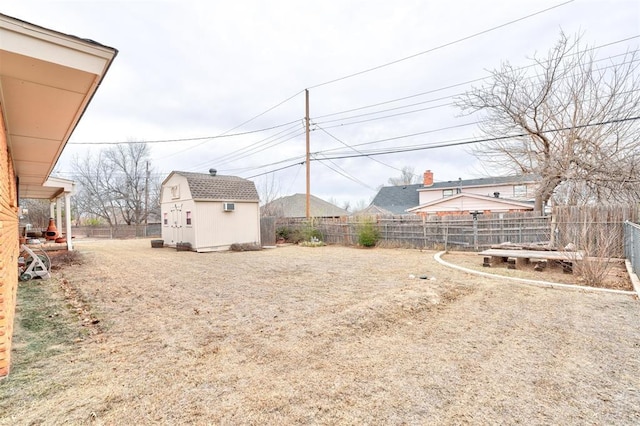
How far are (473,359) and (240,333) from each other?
8.26 ft

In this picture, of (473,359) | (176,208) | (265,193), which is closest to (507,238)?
(473,359)

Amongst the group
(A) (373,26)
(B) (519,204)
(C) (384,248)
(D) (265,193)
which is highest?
(A) (373,26)

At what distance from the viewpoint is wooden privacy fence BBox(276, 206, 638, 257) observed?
27.0ft

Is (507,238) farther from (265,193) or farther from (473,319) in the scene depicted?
(265,193)

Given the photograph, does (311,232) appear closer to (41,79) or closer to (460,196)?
(460,196)

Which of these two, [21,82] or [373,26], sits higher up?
[373,26]

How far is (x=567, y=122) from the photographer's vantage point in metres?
11.6

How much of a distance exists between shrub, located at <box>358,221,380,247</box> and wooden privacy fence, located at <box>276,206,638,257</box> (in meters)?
0.17

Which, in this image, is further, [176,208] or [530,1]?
[176,208]

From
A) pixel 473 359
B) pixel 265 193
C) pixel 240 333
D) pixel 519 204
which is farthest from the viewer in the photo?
pixel 265 193

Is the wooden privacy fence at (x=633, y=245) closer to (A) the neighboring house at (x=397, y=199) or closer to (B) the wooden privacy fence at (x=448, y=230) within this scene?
(B) the wooden privacy fence at (x=448, y=230)

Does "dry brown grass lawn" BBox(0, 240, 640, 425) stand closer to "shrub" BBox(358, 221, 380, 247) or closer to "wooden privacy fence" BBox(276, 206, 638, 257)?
"wooden privacy fence" BBox(276, 206, 638, 257)

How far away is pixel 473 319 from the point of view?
401 cm

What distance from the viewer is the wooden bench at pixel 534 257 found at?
269 inches
